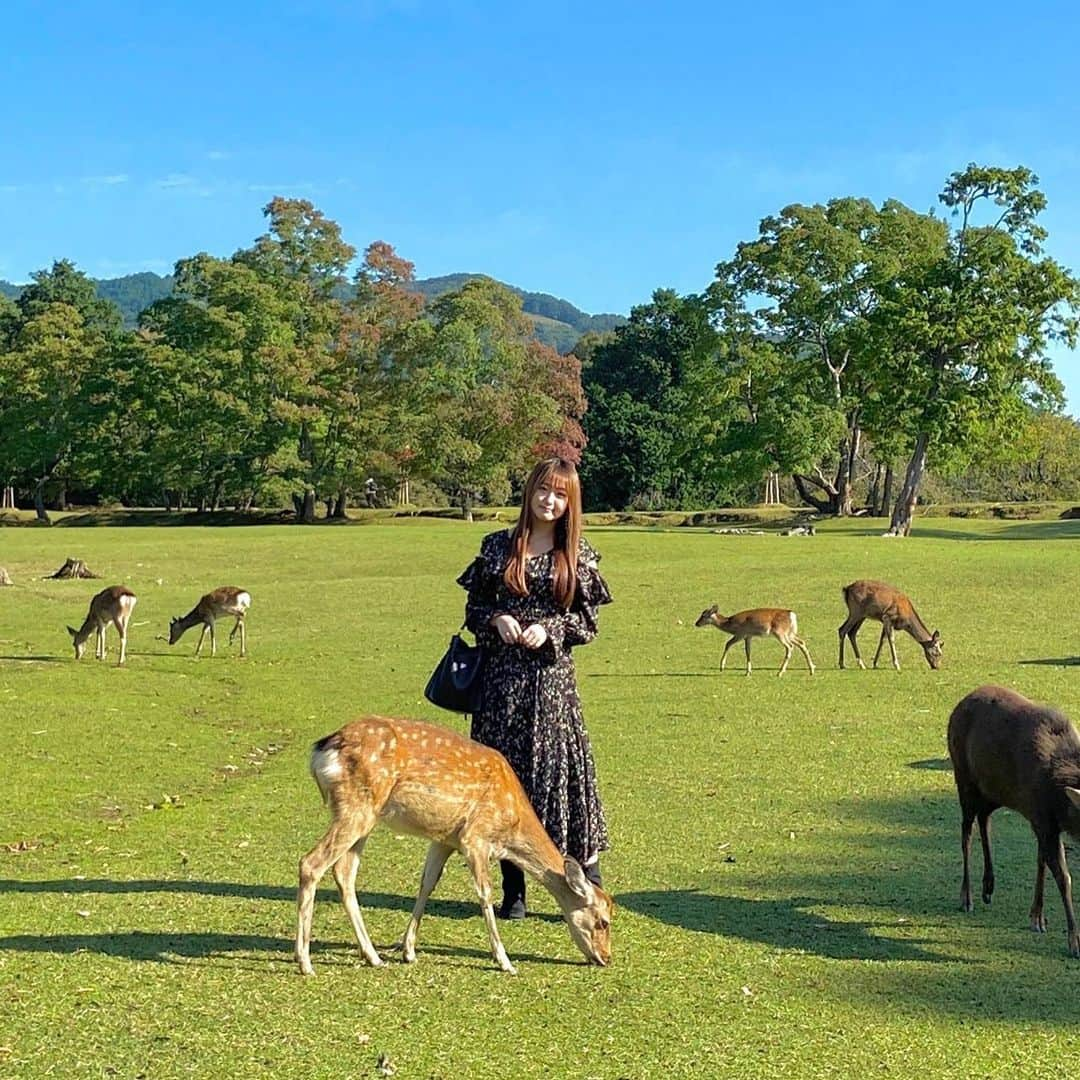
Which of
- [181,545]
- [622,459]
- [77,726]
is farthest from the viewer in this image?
[622,459]

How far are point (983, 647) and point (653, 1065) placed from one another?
1489cm

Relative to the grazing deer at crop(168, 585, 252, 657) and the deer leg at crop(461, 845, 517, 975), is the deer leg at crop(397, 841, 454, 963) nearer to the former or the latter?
the deer leg at crop(461, 845, 517, 975)

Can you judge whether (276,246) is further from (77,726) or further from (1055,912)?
(1055,912)

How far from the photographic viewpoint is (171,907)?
6.48 m

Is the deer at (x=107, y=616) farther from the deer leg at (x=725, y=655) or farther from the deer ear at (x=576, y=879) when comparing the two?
the deer ear at (x=576, y=879)

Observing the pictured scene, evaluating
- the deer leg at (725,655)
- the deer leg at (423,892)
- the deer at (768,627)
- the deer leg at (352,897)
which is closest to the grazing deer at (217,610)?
the deer leg at (725,655)

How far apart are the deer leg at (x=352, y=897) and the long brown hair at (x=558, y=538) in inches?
56.8

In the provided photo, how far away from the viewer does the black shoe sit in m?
6.46

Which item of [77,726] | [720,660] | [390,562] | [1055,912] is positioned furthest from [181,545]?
[1055,912]

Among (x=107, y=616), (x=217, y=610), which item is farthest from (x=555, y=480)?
(x=217, y=610)

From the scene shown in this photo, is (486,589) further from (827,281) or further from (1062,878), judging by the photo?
(827,281)

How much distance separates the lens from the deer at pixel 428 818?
18.4 ft

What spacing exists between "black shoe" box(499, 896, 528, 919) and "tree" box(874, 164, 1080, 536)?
121 feet

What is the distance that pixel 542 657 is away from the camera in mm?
6340
